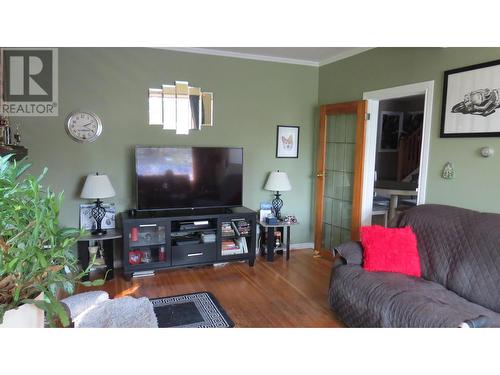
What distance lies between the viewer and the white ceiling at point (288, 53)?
13.3 feet

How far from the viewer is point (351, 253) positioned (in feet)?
9.38

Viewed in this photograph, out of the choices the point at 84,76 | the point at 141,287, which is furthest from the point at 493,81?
the point at 84,76

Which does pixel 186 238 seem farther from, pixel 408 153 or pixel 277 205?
pixel 408 153

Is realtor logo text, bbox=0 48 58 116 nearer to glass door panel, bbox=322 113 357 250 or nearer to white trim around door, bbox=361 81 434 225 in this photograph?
glass door panel, bbox=322 113 357 250

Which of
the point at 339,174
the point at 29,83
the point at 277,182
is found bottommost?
the point at 277,182

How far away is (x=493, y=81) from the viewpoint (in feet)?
8.46

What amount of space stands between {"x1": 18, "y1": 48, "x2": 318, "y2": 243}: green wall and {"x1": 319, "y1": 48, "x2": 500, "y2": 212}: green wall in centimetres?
104

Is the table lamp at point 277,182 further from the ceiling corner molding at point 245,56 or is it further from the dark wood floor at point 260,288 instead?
the ceiling corner molding at point 245,56

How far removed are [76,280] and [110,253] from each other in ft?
10.3

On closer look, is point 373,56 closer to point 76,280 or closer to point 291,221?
point 291,221

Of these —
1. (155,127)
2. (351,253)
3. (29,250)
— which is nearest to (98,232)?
(155,127)

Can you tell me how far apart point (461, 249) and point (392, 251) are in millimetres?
471

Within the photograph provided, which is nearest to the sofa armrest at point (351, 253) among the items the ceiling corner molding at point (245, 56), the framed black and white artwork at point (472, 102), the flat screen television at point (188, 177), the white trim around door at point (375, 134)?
the white trim around door at point (375, 134)

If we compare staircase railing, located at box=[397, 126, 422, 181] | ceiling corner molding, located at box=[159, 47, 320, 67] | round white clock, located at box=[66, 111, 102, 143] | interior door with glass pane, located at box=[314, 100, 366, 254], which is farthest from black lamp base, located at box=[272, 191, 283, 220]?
staircase railing, located at box=[397, 126, 422, 181]
